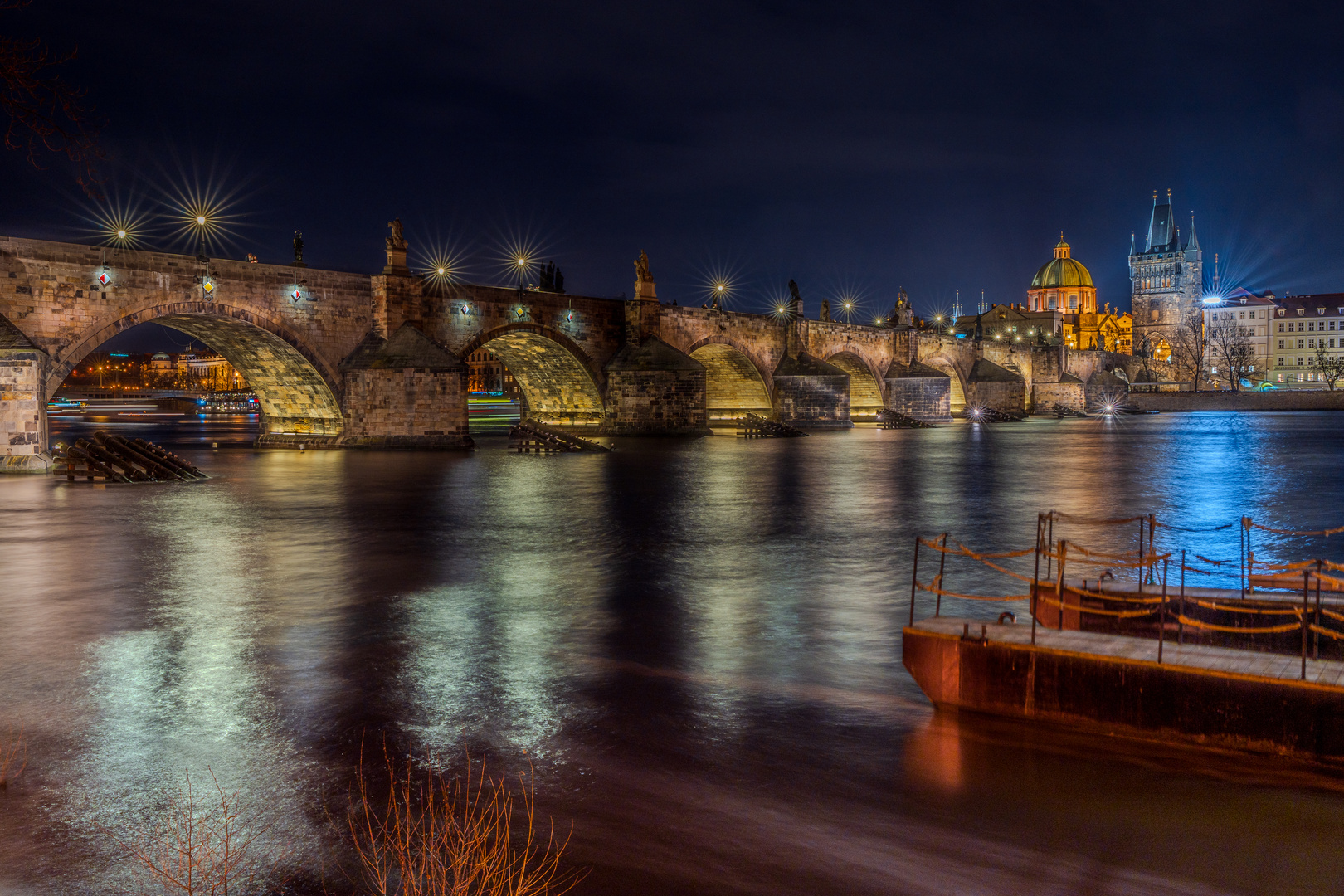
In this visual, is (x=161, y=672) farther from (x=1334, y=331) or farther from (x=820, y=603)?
(x=1334, y=331)

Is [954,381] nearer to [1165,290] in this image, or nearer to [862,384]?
[862,384]

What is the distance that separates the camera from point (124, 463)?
2073 cm

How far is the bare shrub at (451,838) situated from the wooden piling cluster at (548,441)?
2655 centimetres

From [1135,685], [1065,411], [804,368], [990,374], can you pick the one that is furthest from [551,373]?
[1065,411]

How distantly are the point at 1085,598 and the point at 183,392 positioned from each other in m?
165

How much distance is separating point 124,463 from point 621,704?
61.9ft

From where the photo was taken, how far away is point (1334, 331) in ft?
365

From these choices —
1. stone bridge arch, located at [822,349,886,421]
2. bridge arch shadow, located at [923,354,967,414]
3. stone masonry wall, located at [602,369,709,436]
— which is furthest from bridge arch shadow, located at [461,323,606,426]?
bridge arch shadow, located at [923,354,967,414]

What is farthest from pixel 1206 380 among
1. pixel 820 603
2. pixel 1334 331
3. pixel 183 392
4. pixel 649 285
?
pixel 183 392

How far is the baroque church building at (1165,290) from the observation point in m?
126

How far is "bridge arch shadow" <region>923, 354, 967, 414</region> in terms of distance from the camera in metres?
69.1

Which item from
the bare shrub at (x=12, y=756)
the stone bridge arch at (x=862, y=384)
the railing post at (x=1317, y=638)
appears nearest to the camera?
the bare shrub at (x=12, y=756)

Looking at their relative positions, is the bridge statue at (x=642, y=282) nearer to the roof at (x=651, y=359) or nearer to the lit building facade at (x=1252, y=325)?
the roof at (x=651, y=359)

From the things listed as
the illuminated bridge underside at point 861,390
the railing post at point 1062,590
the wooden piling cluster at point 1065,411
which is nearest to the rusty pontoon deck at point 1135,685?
the railing post at point 1062,590
